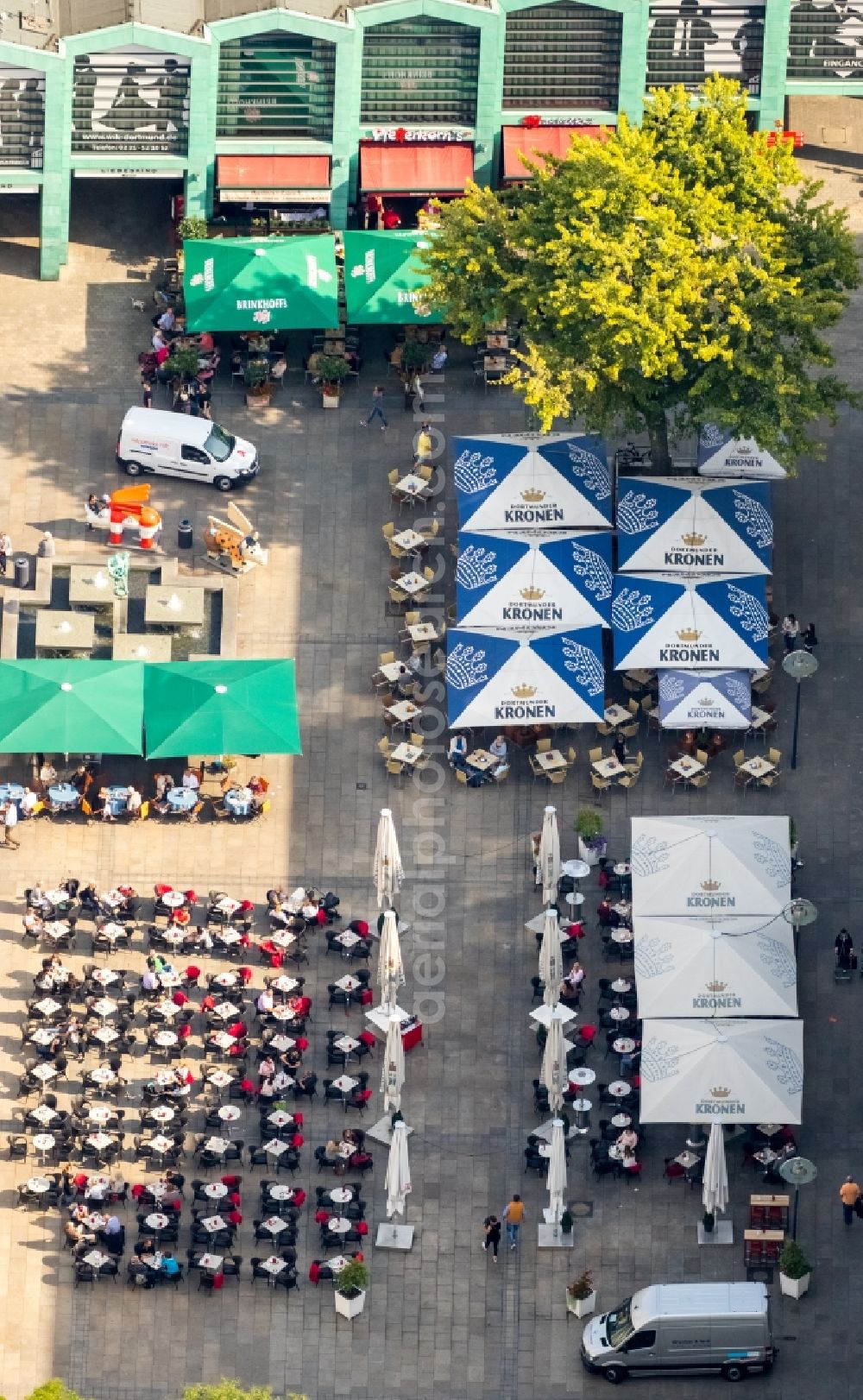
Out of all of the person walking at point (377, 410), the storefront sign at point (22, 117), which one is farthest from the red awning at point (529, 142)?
the storefront sign at point (22, 117)

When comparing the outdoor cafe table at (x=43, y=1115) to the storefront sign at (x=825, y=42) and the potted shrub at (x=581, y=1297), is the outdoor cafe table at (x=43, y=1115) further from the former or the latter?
the storefront sign at (x=825, y=42)

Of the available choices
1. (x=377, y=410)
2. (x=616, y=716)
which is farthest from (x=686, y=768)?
(x=377, y=410)

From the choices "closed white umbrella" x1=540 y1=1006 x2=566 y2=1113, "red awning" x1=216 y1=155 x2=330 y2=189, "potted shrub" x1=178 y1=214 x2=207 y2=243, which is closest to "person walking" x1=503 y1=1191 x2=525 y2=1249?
"closed white umbrella" x1=540 y1=1006 x2=566 y2=1113

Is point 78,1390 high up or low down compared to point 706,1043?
down

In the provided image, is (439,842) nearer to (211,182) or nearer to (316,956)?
(316,956)

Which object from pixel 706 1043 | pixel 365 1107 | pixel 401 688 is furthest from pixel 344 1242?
pixel 401 688
